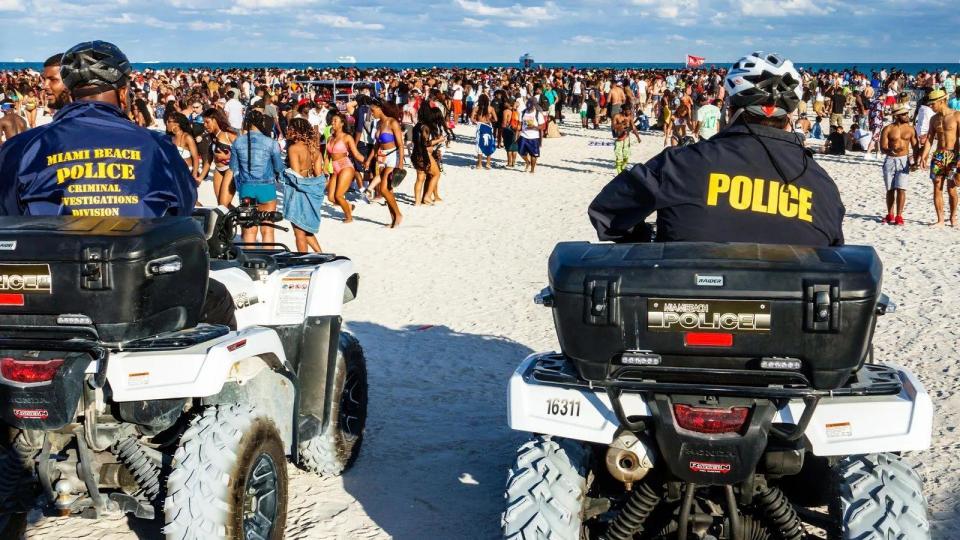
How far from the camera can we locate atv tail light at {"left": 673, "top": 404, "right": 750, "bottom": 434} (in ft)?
8.65

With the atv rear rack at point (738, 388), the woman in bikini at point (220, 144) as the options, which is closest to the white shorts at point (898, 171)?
the woman in bikini at point (220, 144)

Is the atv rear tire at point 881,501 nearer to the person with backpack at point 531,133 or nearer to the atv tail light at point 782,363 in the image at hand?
the atv tail light at point 782,363

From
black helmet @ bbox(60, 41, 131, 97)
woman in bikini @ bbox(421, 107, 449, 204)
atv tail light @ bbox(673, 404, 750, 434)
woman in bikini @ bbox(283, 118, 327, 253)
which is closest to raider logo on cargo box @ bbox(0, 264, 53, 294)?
black helmet @ bbox(60, 41, 131, 97)

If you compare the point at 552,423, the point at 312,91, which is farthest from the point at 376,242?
the point at 312,91

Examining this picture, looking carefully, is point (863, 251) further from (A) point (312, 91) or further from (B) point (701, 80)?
(B) point (701, 80)

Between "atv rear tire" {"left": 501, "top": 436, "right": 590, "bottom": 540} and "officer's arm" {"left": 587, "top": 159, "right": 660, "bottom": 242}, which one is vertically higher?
"officer's arm" {"left": 587, "top": 159, "right": 660, "bottom": 242}

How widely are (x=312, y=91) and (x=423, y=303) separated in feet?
88.7

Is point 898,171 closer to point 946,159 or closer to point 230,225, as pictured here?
point 946,159

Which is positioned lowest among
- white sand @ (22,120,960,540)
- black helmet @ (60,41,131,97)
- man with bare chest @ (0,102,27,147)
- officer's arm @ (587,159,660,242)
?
white sand @ (22,120,960,540)

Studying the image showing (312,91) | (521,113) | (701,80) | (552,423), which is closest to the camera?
(552,423)

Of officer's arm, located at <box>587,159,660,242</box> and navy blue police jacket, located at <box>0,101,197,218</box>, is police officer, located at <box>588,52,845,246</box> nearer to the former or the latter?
officer's arm, located at <box>587,159,660,242</box>

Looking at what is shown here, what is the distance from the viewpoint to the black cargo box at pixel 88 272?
9.28 feet

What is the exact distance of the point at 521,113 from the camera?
19.4 meters

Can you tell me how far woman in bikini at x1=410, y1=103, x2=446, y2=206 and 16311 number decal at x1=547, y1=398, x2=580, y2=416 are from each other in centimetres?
1138
